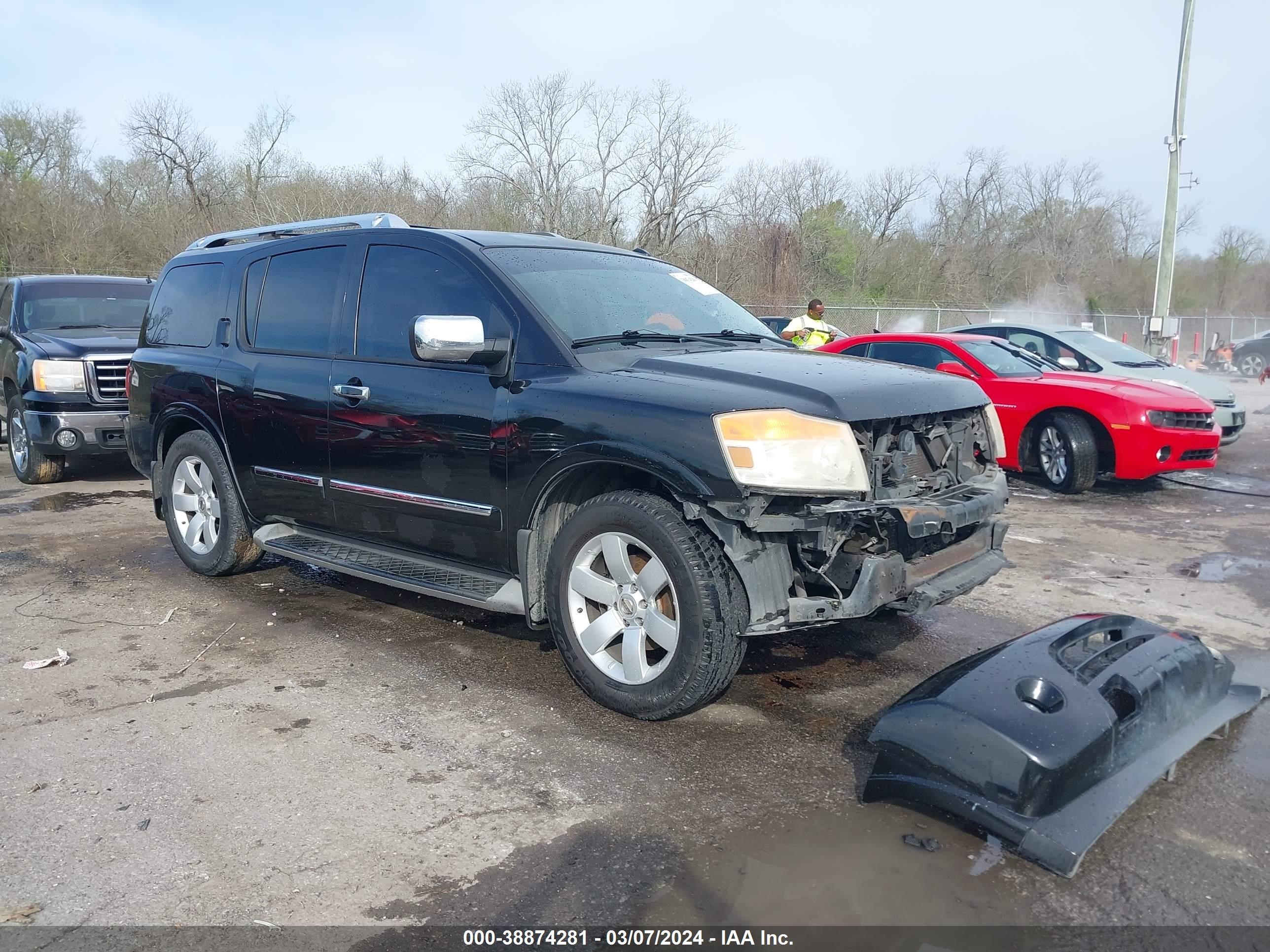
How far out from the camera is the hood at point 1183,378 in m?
11.0

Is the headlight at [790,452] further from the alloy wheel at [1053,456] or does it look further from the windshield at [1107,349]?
the windshield at [1107,349]

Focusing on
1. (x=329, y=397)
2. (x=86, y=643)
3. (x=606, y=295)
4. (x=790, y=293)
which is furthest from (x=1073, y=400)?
(x=790, y=293)

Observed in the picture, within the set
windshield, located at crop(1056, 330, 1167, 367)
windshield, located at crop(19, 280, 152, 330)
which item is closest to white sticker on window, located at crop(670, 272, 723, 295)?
windshield, located at crop(19, 280, 152, 330)

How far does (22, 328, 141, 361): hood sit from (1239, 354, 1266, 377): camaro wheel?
28133 mm

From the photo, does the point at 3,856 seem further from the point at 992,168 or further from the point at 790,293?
the point at 992,168

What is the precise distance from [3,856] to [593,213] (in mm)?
34352

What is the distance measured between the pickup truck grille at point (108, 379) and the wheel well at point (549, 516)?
6.26 meters

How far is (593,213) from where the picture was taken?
3559cm

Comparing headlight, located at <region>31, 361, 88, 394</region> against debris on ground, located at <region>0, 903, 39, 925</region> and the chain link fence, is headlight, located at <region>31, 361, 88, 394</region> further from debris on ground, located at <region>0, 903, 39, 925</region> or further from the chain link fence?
the chain link fence

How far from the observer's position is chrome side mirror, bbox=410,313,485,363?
3.96 metres

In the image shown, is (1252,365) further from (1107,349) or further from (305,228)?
(305,228)

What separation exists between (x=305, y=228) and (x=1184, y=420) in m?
7.33

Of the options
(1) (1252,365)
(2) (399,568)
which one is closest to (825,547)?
(2) (399,568)

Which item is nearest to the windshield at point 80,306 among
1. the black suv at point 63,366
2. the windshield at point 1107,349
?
the black suv at point 63,366
